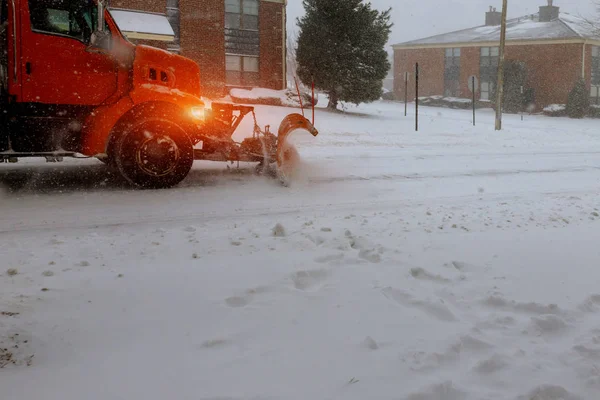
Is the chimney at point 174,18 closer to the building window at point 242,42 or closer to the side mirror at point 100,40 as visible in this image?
the building window at point 242,42

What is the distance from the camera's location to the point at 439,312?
4.07 meters

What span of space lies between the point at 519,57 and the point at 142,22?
36.4 meters

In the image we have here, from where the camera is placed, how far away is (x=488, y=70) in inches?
2111

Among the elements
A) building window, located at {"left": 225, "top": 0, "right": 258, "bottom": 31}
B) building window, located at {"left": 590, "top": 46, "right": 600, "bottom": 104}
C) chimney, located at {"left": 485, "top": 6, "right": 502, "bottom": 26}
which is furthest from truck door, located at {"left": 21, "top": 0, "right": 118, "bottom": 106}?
chimney, located at {"left": 485, "top": 6, "right": 502, "bottom": 26}

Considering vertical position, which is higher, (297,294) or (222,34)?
(222,34)

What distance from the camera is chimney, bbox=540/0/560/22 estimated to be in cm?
5531

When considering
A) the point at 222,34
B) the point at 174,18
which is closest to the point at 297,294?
the point at 174,18

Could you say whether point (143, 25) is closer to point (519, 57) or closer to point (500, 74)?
point (500, 74)

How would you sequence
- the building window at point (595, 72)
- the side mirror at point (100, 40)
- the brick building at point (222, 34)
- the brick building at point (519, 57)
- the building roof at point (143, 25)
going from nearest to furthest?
the side mirror at point (100, 40) < the building roof at point (143, 25) < the brick building at point (222, 34) < the brick building at point (519, 57) < the building window at point (595, 72)

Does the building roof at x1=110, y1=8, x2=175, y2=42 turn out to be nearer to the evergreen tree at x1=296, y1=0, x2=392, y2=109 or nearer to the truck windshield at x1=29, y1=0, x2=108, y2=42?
the evergreen tree at x1=296, y1=0, x2=392, y2=109

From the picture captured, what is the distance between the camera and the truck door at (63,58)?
7.75 meters

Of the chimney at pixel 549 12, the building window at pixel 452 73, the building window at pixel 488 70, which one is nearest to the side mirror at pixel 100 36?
the building window at pixel 488 70

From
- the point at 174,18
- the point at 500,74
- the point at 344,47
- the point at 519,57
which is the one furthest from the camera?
the point at 519,57

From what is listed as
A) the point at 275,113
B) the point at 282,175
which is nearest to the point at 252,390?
the point at 282,175
